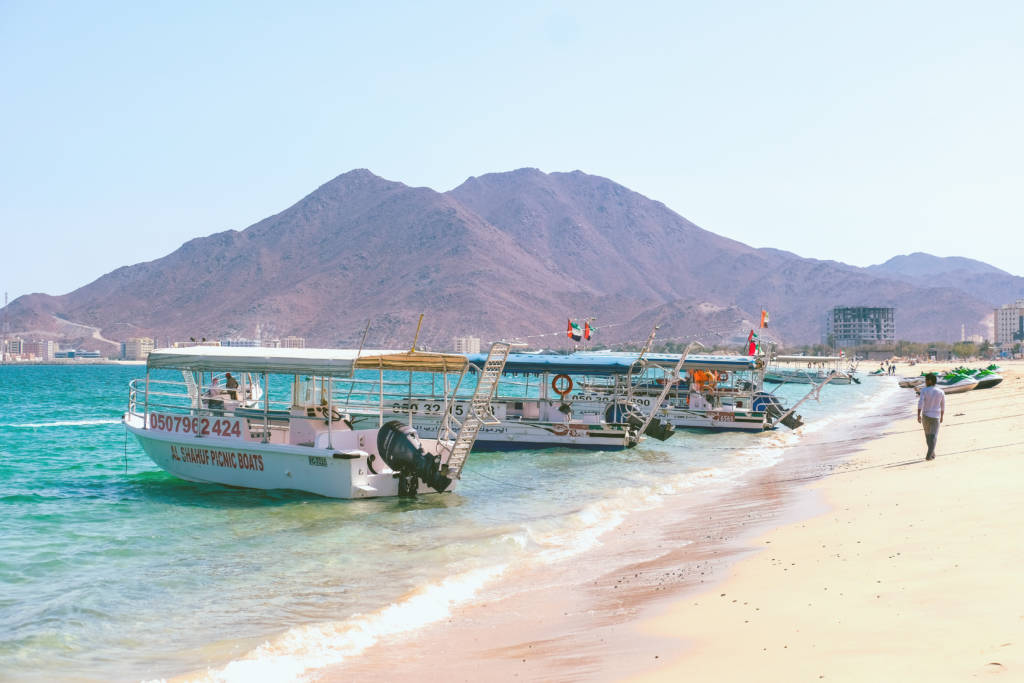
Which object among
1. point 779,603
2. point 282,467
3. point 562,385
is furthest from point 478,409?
point 562,385

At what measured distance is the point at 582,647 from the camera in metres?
8.33

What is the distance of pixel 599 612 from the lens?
31.7 feet

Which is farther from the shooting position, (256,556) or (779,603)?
(256,556)

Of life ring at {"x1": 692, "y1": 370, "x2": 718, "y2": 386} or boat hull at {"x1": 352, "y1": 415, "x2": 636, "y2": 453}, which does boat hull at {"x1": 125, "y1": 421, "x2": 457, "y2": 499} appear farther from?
life ring at {"x1": 692, "y1": 370, "x2": 718, "y2": 386}

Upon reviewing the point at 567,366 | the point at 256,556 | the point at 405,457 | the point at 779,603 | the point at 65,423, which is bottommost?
the point at 65,423

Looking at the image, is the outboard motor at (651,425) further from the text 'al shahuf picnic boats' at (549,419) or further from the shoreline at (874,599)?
the shoreline at (874,599)

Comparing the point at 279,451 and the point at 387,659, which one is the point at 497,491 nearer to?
the point at 279,451

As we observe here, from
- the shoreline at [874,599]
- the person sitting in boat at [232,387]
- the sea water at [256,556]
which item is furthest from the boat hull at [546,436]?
the shoreline at [874,599]

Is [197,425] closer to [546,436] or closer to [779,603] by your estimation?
[546,436]

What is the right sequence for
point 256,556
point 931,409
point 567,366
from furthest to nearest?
point 567,366 → point 931,409 → point 256,556

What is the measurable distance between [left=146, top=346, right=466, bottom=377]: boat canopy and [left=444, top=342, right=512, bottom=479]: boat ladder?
70 centimetres

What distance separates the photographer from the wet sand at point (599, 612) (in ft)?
26.0

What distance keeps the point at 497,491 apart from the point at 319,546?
22.4ft

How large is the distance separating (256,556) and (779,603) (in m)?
8.02
